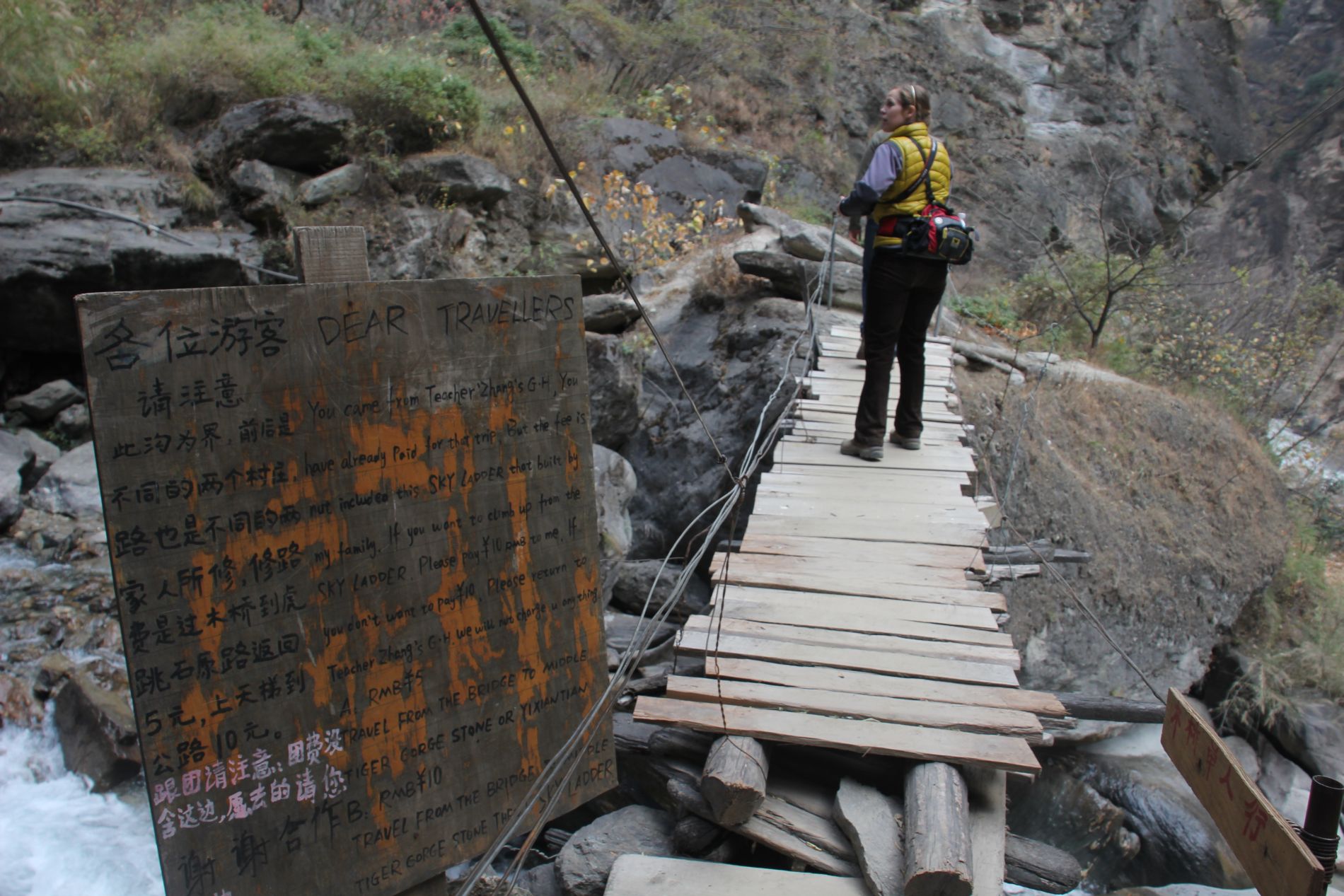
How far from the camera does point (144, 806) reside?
500 centimetres

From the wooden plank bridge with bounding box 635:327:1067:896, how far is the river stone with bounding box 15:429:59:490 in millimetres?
5965

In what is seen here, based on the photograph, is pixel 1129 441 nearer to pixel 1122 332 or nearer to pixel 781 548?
pixel 1122 332

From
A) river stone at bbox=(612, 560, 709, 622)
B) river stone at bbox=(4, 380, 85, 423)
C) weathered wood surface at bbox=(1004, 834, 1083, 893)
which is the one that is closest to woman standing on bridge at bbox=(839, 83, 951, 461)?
river stone at bbox=(612, 560, 709, 622)

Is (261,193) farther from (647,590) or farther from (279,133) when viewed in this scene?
(647,590)

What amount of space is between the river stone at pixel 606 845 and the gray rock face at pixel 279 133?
8.82 meters

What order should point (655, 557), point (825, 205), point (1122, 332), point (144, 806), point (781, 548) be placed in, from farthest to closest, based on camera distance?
point (825, 205) → point (1122, 332) → point (655, 557) → point (144, 806) → point (781, 548)

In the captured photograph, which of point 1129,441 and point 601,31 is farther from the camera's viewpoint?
point 601,31

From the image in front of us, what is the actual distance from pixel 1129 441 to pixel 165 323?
760 centimetres

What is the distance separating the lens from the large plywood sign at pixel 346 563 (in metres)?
1.49

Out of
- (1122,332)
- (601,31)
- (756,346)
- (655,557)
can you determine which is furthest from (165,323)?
(601,31)

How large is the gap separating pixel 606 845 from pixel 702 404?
518 centimetres

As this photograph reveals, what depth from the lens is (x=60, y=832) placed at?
4766 mm

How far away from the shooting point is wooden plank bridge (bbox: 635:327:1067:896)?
8.75 feet

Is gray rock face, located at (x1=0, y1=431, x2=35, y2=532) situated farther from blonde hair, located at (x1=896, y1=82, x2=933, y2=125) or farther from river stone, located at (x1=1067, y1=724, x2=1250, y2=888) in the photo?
river stone, located at (x1=1067, y1=724, x2=1250, y2=888)
